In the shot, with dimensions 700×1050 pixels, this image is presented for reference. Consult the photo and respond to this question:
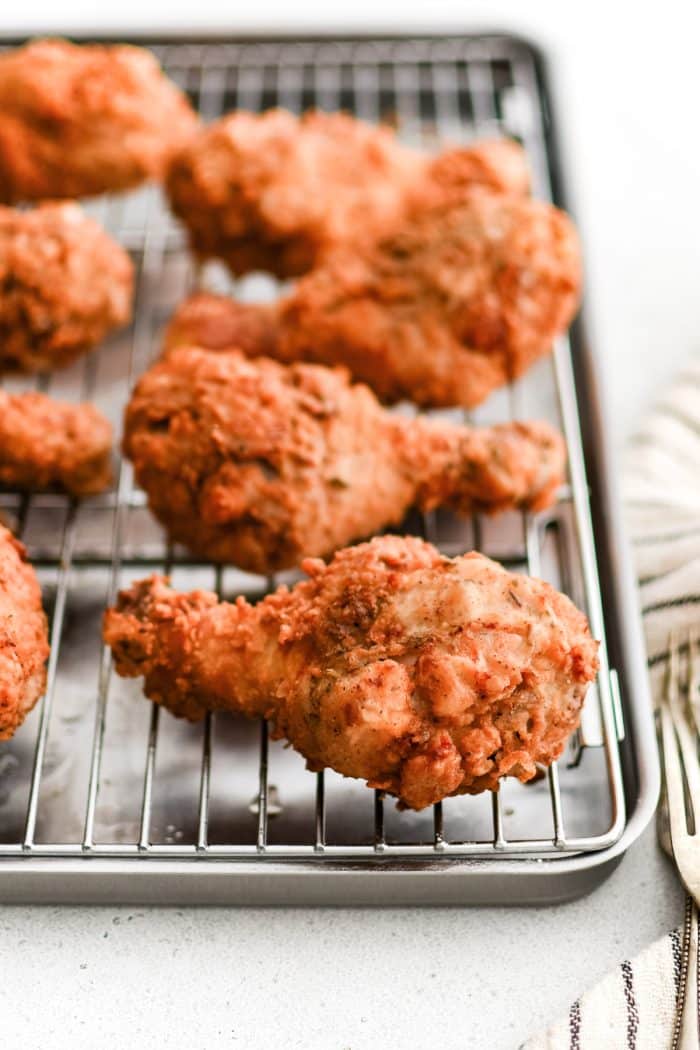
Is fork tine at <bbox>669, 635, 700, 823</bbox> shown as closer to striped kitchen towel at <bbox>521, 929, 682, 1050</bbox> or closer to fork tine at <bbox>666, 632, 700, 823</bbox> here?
fork tine at <bbox>666, 632, 700, 823</bbox>

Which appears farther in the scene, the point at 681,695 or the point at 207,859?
the point at 681,695

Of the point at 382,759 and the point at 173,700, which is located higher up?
the point at 382,759

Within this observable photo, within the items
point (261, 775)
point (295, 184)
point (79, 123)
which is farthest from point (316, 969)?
point (79, 123)

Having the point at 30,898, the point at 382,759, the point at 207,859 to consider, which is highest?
the point at 382,759

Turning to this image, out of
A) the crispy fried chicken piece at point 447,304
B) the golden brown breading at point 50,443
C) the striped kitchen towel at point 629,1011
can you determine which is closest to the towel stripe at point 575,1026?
the striped kitchen towel at point 629,1011

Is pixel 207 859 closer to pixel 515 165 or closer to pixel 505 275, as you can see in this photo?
pixel 505 275

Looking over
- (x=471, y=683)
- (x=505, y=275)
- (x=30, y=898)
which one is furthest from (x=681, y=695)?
(x=30, y=898)

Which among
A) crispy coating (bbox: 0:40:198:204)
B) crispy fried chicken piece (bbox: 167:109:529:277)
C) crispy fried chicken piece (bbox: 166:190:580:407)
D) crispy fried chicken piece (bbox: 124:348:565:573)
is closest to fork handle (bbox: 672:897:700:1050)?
crispy fried chicken piece (bbox: 124:348:565:573)
